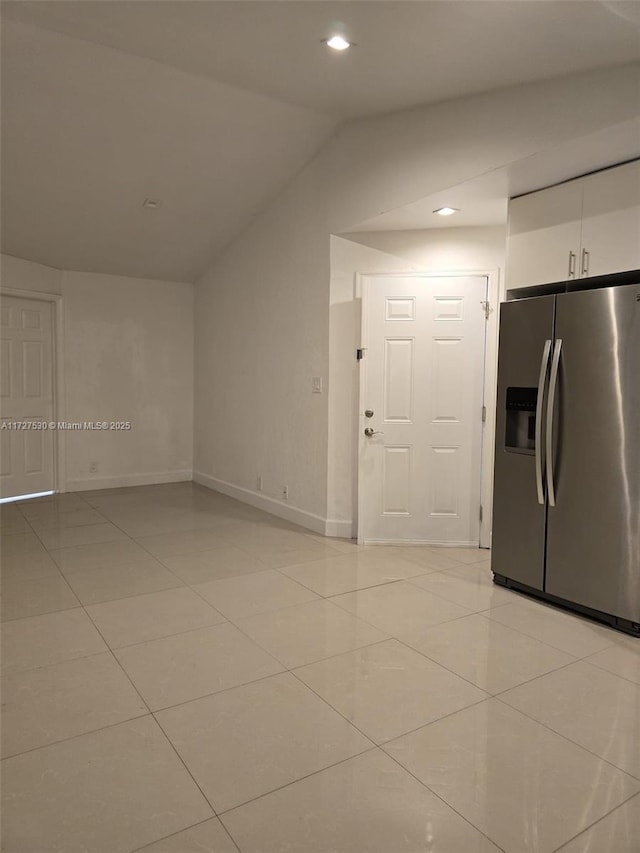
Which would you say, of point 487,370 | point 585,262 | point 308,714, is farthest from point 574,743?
point 487,370

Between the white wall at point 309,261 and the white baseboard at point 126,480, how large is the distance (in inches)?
10.6

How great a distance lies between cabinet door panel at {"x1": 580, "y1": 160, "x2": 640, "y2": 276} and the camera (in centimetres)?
293

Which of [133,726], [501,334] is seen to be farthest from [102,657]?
[501,334]

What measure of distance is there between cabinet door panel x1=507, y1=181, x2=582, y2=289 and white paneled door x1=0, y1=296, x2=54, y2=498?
4864mm

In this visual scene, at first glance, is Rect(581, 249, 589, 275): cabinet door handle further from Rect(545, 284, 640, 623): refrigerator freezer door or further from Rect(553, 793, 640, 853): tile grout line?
Rect(553, 793, 640, 853): tile grout line

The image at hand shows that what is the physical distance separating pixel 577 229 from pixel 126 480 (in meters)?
5.46

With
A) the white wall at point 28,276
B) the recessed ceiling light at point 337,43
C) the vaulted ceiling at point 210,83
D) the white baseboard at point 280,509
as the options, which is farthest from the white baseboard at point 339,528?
the white wall at point 28,276

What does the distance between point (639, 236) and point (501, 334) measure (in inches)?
34.8

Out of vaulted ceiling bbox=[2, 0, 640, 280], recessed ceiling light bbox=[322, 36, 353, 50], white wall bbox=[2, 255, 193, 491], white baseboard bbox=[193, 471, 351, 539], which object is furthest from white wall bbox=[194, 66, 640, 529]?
recessed ceiling light bbox=[322, 36, 353, 50]

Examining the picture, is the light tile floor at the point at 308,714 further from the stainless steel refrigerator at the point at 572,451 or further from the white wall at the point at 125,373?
the white wall at the point at 125,373

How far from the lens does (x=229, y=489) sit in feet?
20.7

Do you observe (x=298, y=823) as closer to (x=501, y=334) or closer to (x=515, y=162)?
(x=501, y=334)

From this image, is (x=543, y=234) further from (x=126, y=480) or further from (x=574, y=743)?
(x=126, y=480)

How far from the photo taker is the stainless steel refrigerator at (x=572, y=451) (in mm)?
2887
